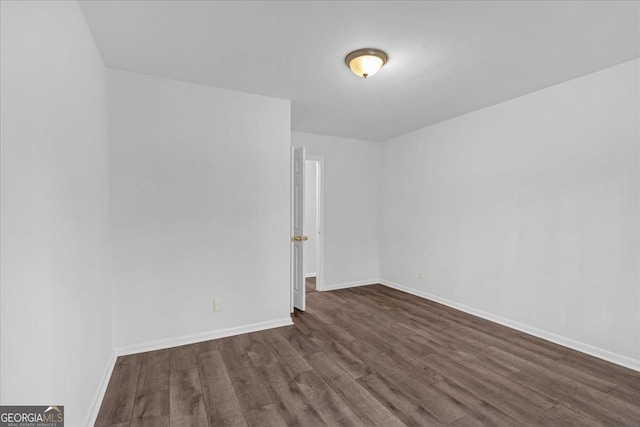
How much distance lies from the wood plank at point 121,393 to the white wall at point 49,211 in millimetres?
149

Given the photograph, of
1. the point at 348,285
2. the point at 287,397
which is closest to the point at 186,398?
the point at 287,397

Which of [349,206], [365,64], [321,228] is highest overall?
[365,64]

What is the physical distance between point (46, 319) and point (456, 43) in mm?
2921

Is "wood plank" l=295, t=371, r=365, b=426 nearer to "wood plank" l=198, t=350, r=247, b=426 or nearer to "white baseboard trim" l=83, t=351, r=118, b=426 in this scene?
"wood plank" l=198, t=350, r=247, b=426

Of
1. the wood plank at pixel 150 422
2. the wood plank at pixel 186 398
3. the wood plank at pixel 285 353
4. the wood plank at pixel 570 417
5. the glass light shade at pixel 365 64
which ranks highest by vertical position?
the glass light shade at pixel 365 64

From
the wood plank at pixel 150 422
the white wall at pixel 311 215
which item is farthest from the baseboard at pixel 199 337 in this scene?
the white wall at pixel 311 215

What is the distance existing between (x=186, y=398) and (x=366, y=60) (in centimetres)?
281

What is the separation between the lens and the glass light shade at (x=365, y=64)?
2.29m

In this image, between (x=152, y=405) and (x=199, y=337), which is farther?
(x=199, y=337)

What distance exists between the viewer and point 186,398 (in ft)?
6.81

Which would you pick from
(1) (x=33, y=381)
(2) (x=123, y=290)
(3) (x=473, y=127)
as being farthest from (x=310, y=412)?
(3) (x=473, y=127)

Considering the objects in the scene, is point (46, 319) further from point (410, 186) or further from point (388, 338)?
point (410, 186)

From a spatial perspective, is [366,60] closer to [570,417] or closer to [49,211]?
[49,211]

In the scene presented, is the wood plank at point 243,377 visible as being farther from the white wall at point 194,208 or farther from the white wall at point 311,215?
the white wall at point 311,215
